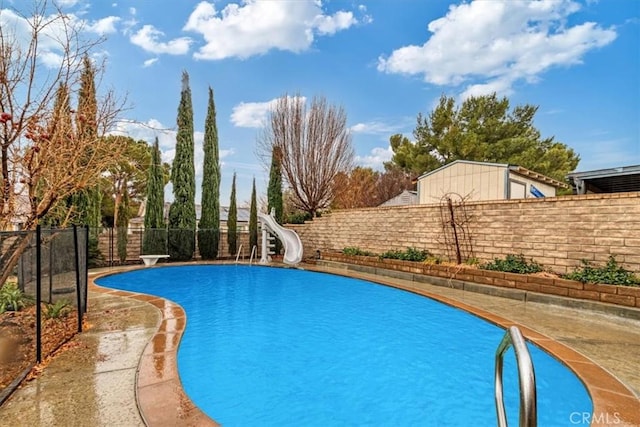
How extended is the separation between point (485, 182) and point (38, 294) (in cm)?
1107

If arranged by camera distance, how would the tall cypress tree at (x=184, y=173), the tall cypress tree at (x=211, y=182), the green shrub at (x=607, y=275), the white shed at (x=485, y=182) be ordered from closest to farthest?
the green shrub at (x=607, y=275)
the white shed at (x=485, y=182)
the tall cypress tree at (x=184, y=173)
the tall cypress tree at (x=211, y=182)

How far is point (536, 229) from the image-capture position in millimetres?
7000

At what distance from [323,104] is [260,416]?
47.5ft

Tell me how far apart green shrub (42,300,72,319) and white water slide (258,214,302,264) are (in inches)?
312

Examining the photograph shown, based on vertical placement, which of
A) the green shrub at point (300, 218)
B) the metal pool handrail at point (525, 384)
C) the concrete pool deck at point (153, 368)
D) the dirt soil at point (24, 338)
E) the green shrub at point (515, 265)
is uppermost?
the green shrub at point (300, 218)

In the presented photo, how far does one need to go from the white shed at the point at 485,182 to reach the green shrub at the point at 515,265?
2.77 m

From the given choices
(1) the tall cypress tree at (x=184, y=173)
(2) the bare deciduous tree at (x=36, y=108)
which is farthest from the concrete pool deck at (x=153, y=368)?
(1) the tall cypress tree at (x=184, y=173)

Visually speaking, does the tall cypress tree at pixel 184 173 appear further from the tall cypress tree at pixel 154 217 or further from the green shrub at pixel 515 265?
the green shrub at pixel 515 265

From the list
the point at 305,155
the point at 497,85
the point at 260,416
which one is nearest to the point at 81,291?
the point at 260,416

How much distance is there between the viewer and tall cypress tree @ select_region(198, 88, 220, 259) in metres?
14.4

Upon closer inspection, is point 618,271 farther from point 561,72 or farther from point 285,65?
A: point 285,65

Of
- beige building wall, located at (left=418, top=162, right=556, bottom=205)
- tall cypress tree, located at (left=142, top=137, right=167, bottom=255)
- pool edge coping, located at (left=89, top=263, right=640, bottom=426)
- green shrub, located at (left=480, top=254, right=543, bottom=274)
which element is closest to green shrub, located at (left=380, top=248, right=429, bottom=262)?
green shrub, located at (left=480, top=254, right=543, bottom=274)

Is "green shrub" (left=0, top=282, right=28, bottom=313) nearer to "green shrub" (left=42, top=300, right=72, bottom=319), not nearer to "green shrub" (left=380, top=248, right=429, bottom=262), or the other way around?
"green shrub" (left=42, top=300, right=72, bottom=319)

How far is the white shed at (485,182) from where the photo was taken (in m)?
10.1
